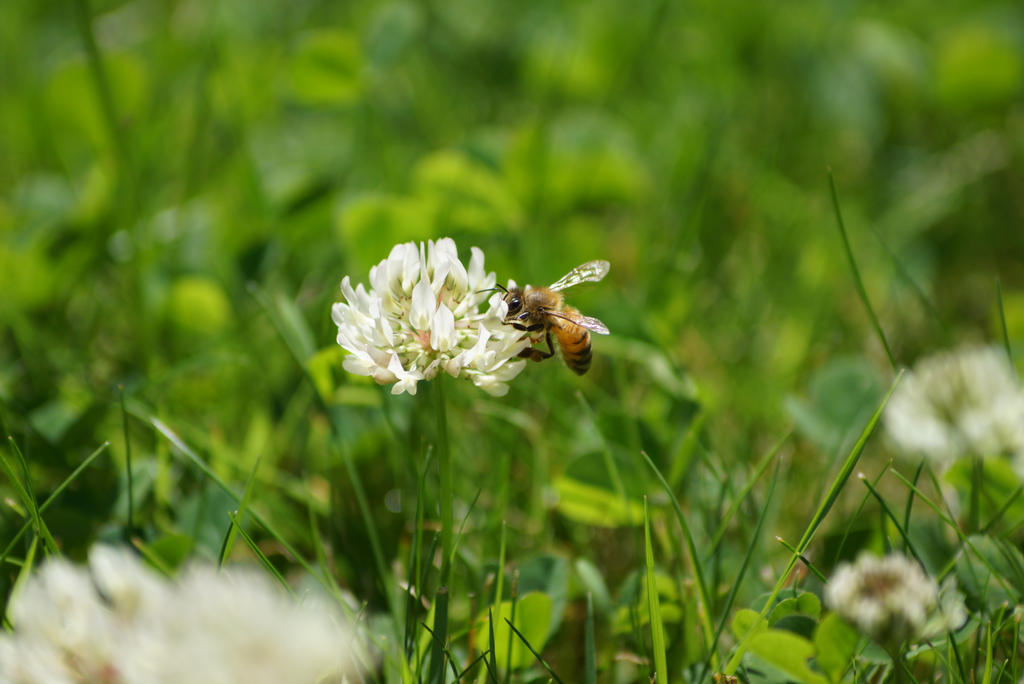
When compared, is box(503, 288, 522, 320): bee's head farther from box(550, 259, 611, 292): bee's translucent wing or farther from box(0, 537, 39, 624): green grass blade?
box(0, 537, 39, 624): green grass blade

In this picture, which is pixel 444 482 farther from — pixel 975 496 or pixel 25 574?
pixel 975 496

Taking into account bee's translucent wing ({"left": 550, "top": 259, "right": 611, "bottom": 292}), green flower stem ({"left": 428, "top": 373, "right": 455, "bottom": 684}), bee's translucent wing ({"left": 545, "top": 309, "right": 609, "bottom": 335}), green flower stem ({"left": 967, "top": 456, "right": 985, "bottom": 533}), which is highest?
bee's translucent wing ({"left": 550, "top": 259, "right": 611, "bottom": 292})

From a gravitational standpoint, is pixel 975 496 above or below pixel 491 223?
below

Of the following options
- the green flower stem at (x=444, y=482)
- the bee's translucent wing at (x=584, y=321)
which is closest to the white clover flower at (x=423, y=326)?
the green flower stem at (x=444, y=482)

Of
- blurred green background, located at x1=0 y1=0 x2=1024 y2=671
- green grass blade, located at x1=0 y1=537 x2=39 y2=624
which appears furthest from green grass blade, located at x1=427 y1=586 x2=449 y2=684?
green grass blade, located at x1=0 y1=537 x2=39 y2=624

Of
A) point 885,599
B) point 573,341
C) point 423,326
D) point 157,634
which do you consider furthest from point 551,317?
point 157,634

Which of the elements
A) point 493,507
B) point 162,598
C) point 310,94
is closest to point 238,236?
point 310,94
